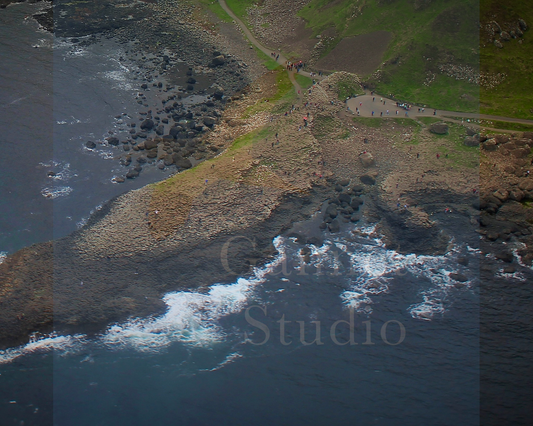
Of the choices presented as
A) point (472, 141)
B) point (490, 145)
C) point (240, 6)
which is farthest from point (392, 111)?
point (240, 6)

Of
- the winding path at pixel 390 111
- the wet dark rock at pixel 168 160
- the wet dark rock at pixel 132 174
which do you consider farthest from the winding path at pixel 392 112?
the wet dark rock at pixel 132 174

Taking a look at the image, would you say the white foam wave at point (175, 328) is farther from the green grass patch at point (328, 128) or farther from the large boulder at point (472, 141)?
the large boulder at point (472, 141)

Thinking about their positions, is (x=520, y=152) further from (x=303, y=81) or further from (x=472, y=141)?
(x=303, y=81)

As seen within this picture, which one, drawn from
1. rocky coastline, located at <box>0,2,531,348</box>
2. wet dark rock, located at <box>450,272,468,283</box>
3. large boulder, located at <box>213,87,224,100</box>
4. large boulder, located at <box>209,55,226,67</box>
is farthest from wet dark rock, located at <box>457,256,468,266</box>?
Result: large boulder, located at <box>209,55,226,67</box>

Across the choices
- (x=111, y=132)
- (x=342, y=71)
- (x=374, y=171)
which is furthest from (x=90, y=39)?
(x=374, y=171)

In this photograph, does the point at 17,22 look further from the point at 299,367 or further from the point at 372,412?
the point at 372,412

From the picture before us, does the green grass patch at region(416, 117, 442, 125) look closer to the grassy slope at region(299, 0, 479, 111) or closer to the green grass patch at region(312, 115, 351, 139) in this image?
the grassy slope at region(299, 0, 479, 111)
